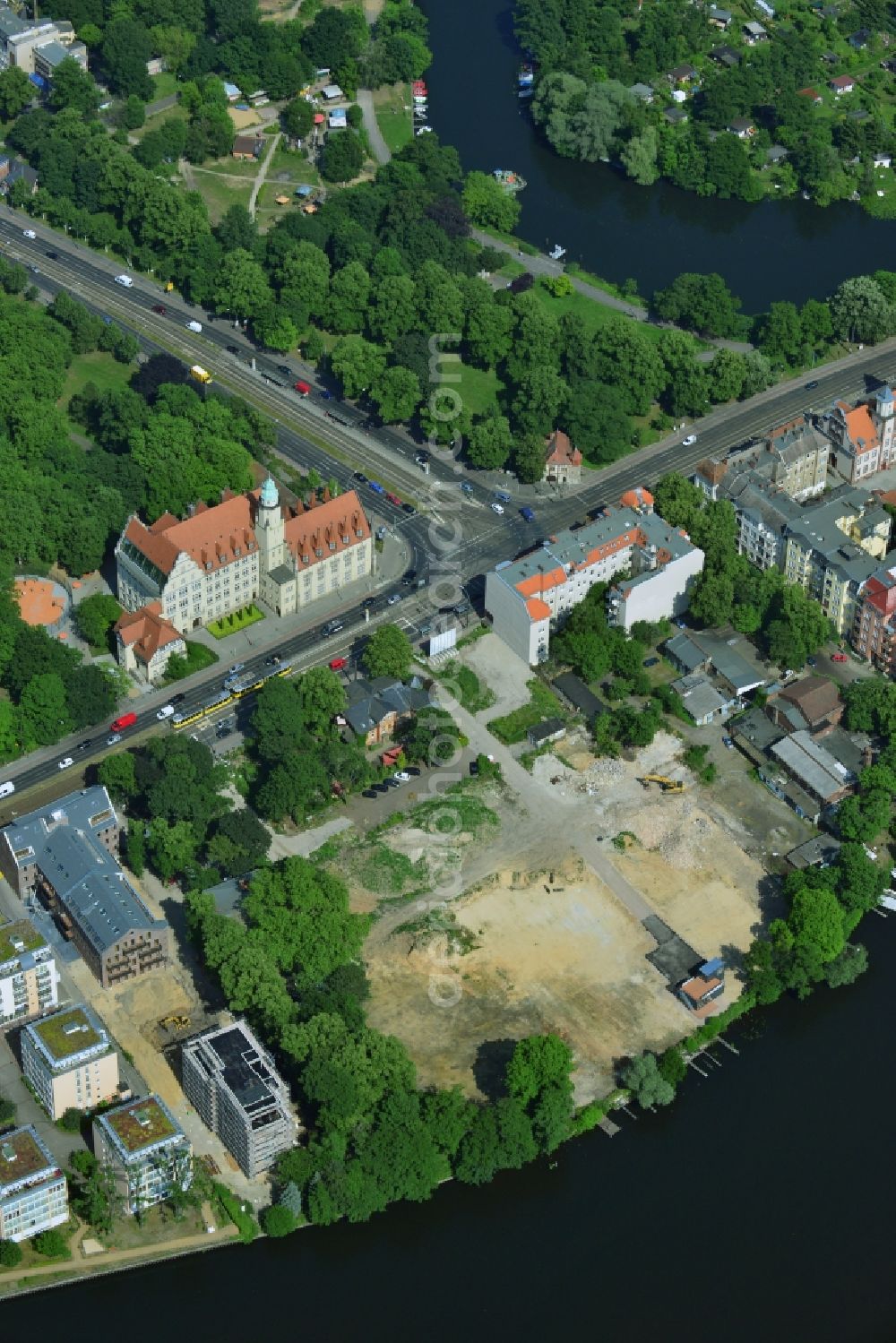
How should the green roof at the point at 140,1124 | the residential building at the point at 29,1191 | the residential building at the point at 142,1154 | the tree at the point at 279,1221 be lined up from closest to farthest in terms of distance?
the residential building at the point at 29,1191 < the residential building at the point at 142,1154 < the tree at the point at 279,1221 < the green roof at the point at 140,1124

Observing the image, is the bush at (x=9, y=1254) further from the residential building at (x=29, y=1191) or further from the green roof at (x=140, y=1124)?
the green roof at (x=140, y=1124)

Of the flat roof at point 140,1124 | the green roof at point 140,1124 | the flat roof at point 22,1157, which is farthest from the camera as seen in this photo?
the green roof at point 140,1124

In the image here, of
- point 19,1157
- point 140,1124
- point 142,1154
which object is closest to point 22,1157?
point 19,1157

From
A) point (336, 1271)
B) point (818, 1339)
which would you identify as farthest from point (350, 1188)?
point (818, 1339)

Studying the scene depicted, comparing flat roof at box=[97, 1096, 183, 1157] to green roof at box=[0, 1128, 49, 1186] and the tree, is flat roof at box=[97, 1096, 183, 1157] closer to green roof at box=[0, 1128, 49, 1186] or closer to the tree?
green roof at box=[0, 1128, 49, 1186]

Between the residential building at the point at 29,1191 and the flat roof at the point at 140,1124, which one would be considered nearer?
the residential building at the point at 29,1191

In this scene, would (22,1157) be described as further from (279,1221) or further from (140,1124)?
(279,1221)

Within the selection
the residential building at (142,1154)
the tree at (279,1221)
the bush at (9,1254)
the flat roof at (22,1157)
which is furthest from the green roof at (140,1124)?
the bush at (9,1254)

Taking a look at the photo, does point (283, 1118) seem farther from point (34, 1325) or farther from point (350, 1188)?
point (34, 1325)

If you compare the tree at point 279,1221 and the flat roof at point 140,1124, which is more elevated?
the flat roof at point 140,1124
